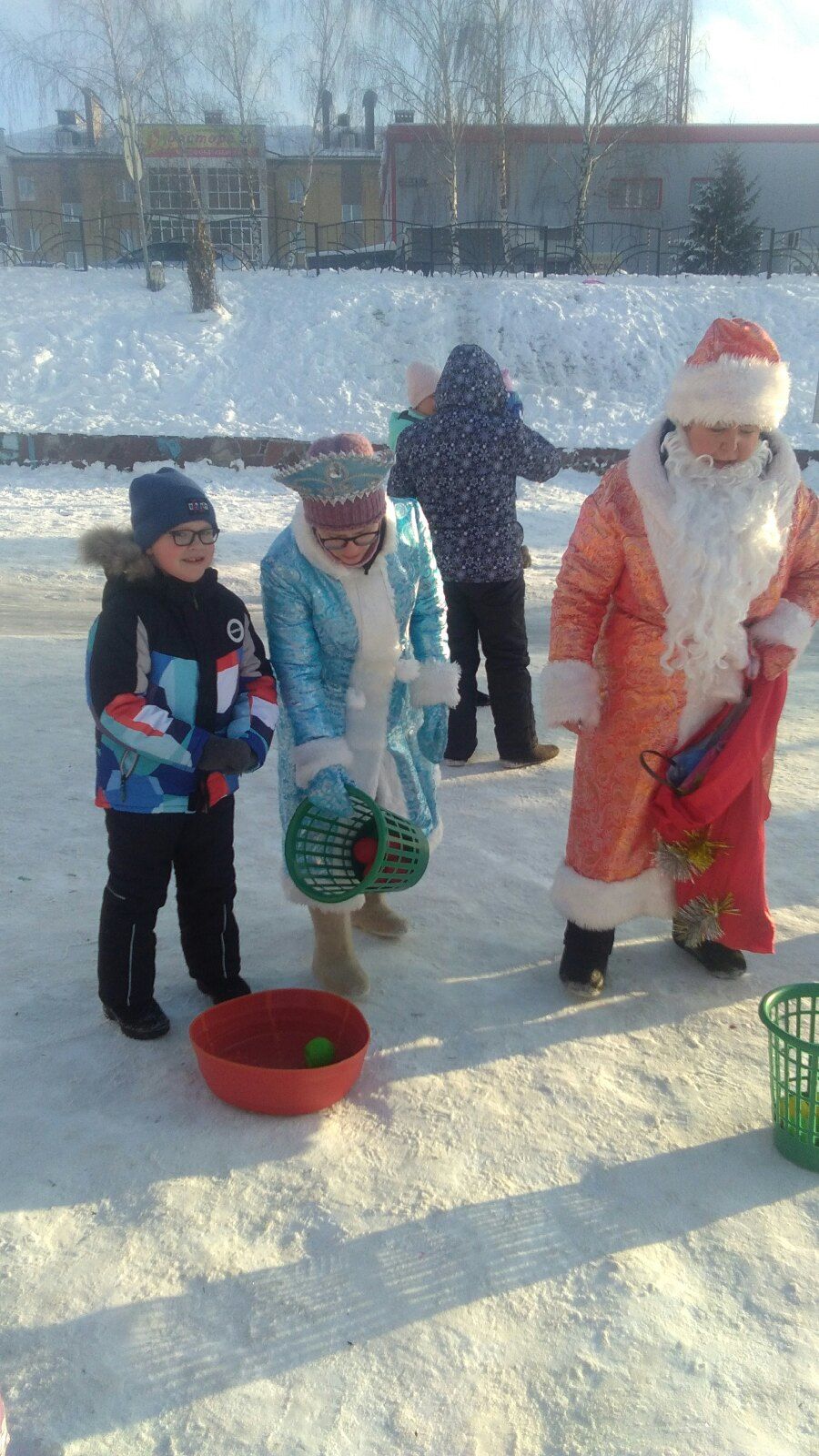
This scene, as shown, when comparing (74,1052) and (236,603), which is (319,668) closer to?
(236,603)

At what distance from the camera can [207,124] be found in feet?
92.8

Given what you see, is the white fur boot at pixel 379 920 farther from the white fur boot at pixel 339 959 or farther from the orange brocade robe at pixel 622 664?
the orange brocade robe at pixel 622 664

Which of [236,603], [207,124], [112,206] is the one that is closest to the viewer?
[236,603]

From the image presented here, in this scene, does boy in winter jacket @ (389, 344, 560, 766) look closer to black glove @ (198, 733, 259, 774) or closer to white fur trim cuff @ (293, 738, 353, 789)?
white fur trim cuff @ (293, 738, 353, 789)

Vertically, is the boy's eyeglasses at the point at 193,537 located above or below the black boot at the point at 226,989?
above

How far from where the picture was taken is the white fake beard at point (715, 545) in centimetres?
273

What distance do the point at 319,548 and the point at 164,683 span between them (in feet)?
1.76

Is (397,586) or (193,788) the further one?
(397,586)

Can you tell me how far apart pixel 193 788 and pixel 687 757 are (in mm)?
1322

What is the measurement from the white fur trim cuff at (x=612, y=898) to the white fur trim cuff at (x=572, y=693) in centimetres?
48

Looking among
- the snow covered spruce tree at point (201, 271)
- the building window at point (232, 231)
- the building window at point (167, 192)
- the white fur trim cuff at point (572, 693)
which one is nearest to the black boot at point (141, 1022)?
the white fur trim cuff at point (572, 693)

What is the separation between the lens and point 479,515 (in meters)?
4.69

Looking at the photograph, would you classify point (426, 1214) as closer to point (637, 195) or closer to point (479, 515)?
point (479, 515)

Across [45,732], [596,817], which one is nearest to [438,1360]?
[596,817]
